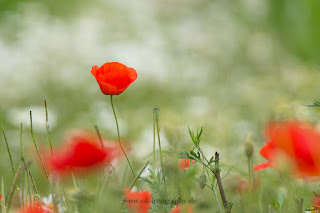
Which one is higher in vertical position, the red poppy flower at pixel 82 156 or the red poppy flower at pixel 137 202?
the red poppy flower at pixel 82 156

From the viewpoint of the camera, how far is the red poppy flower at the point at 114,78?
0.60m

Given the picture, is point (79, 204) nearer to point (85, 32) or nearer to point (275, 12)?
point (85, 32)

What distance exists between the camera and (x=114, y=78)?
0.60 metres

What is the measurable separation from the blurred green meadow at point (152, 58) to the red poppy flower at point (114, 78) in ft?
4.22

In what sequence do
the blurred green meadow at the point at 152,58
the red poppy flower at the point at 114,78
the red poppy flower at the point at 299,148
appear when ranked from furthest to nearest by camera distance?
1. the blurred green meadow at the point at 152,58
2. the red poppy flower at the point at 114,78
3. the red poppy flower at the point at 299,148

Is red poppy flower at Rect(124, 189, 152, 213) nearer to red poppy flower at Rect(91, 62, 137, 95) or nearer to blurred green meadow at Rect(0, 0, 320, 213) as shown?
red poppy flower at Rect(91, 62, 137, 95)

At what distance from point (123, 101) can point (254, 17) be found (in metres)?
1.14

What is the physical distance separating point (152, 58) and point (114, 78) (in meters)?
2.54

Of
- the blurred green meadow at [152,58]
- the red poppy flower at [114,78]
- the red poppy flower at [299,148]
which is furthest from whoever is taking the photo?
the blurred green meadow at [152,58]

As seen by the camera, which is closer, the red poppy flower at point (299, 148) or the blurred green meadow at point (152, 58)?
the red poppy flower at point (299, 148)

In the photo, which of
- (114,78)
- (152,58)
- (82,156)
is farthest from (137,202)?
(152,58)

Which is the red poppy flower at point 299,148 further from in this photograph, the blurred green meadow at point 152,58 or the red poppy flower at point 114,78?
the blurred green meadow at point 152,58

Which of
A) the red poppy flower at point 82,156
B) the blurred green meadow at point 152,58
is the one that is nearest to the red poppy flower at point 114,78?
the red poppy flower at point 82,156

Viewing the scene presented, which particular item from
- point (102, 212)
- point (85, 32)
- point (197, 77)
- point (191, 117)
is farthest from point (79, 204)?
point (85, 32)
